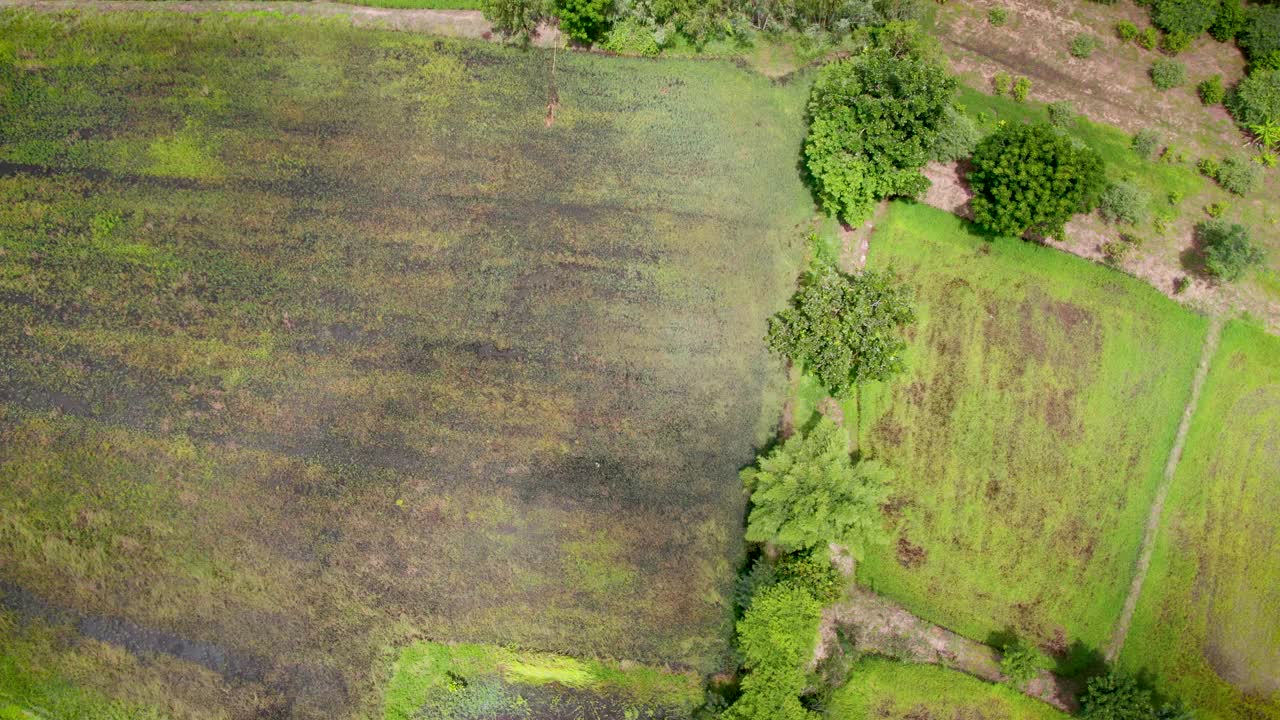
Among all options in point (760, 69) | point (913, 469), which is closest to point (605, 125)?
point (760, 69)

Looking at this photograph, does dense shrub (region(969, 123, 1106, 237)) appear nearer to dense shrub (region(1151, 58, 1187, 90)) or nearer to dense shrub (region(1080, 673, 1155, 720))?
dense shrub (region(1151, 58, 1187, 90))

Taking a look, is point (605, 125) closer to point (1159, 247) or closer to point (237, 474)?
point (237, 474)

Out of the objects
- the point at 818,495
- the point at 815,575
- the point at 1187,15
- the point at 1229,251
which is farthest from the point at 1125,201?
the point at 815,575

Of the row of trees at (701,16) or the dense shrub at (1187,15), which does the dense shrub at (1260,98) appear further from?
the row of trees at (701,16)

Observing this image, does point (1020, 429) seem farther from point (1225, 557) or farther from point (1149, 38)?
point (1149, 38)

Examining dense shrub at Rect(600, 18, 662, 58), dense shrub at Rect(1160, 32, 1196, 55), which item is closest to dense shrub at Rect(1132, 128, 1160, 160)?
dense shrub at Rect(1160, 32, 1196, 55)

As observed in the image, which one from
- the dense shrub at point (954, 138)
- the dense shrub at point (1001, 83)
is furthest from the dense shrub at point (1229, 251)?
the dense shrub at point (954, 138)
